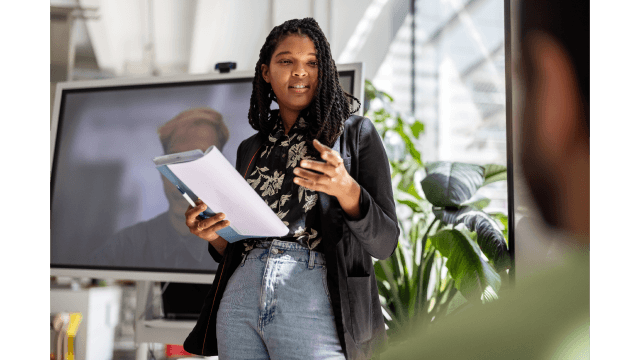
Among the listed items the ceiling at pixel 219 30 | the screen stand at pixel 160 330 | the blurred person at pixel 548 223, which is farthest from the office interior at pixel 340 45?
the blurred person at pixel 548 223

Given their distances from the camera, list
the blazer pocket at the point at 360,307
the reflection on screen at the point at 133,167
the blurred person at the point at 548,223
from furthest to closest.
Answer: the reflection on screen at the point at 133,167
the blazer pocket at the point at 360,307
the blurred person at the point at 548,223

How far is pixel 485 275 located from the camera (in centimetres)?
150

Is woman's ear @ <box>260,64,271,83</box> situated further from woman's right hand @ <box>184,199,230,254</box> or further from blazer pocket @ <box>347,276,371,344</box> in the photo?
blazer pocket @ <box>347,276,371,344</box>

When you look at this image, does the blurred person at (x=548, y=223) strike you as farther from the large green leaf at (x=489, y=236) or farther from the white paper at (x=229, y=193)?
the large green leaf at (x=489, y=236)

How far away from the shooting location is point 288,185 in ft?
2.62

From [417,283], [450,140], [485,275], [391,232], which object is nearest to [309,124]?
[391,232]

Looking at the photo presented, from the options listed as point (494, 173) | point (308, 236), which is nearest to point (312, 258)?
point (308, 236)

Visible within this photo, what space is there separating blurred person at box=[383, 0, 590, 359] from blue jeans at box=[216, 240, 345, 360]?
47cm

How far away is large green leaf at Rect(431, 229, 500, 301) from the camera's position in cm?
152

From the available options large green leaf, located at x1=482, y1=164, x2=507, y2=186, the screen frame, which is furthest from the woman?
large green leaf, located at x1=482, y1=164, x2=507, y2=186

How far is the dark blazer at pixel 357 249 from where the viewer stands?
70 centimetres

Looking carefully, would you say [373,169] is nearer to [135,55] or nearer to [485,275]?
[485,275]

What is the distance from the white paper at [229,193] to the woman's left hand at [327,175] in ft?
0.27

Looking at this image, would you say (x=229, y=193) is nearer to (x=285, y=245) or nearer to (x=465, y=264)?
(x=285, y=245)
